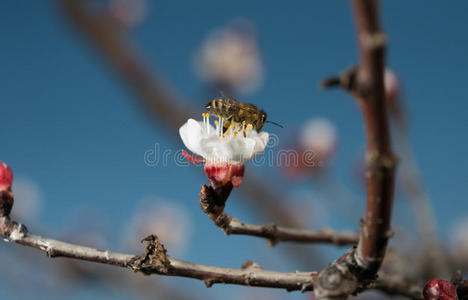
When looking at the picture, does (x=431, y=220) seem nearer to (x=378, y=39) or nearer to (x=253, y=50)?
(x=378, y=39)

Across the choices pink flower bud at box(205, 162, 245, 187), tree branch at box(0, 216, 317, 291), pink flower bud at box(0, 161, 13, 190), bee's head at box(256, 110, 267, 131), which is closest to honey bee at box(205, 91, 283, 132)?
bee's head at box(256, 110, 267, 131)

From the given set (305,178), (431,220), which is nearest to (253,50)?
(305,178)

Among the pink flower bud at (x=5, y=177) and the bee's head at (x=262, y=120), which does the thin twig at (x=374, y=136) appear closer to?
the bee's head at (x=262, y=120)

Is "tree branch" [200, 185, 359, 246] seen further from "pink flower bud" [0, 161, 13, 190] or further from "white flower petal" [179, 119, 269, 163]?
"pink flower bud" [0, 161, 13, 190]

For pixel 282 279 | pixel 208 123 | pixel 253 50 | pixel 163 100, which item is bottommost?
pixel 282 279

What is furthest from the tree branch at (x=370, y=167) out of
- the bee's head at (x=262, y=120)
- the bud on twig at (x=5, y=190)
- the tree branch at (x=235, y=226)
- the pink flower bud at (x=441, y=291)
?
the bud on twig at (x=5, y=190)

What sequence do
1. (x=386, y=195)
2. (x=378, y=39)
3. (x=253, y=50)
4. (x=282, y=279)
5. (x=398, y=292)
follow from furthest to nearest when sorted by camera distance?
(x=253, y=50) → (x=398, y=292) → (x=282, y=279) → (x=386, y=195) → (x=378, y=39)
